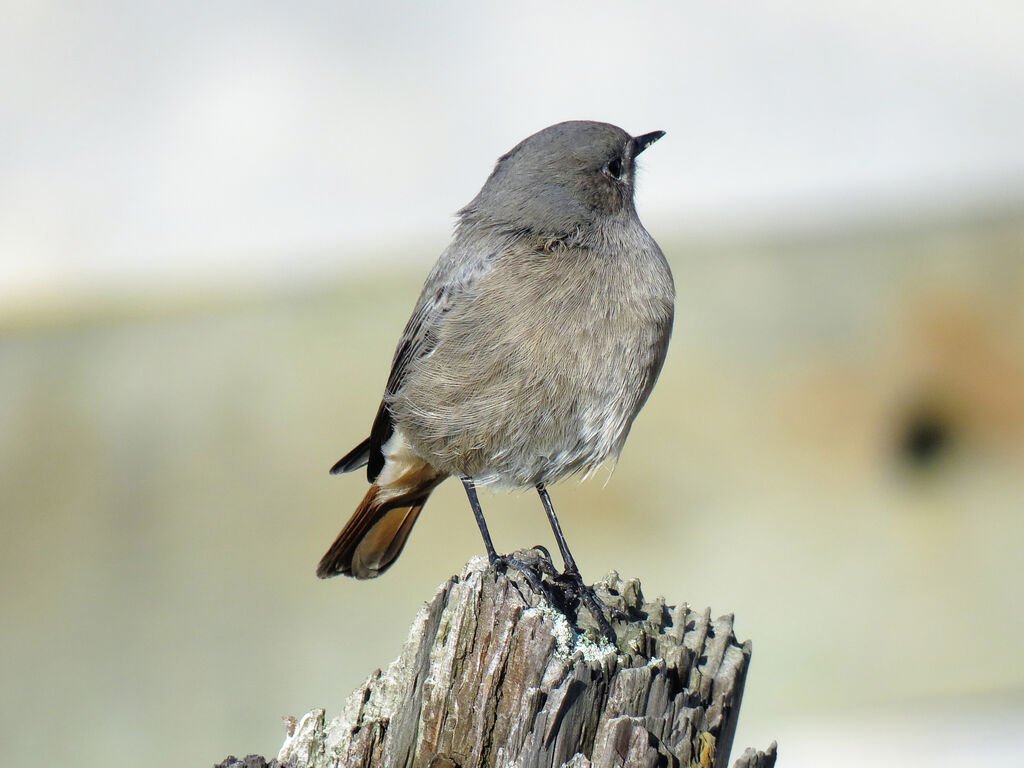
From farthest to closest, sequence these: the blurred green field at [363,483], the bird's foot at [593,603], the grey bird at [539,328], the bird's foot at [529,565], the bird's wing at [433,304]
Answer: the blurred green field at [363,483], the bird's wing at [433,304], the grey bird at [539,328], the bird's foot at [529,565], the bird's foot at [593,603]

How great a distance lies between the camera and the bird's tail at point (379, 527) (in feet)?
14.9

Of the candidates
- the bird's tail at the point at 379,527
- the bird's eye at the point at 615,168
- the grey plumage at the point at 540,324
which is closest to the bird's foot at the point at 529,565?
the grey plumage at the point at 540,324

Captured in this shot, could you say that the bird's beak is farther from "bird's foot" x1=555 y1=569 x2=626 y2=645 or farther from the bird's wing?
"bird's foot" x1=555 y1=569 x2=626 y2=645

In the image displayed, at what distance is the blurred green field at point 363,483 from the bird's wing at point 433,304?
1896 millimetres

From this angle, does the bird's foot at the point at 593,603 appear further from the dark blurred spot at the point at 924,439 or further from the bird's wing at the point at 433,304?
the dark blurred spot at the point at 924,439

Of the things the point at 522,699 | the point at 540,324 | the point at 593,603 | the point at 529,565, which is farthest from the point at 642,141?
the point at 522,699

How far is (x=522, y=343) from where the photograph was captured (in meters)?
3.72

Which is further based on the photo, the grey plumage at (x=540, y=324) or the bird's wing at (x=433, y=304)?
the bird's wing at (x=433, y=304)

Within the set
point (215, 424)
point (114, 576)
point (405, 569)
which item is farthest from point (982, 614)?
point (114, 576)

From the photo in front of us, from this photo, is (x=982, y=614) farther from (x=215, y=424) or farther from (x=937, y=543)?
(x=215, y=424)

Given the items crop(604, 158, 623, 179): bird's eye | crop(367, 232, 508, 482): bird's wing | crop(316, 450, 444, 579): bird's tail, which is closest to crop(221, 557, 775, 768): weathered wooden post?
crop(367, 232, 508, 482): bird's wing

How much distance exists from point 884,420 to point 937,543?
862mm

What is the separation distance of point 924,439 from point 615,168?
10.8ft

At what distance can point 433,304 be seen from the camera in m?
4.14
